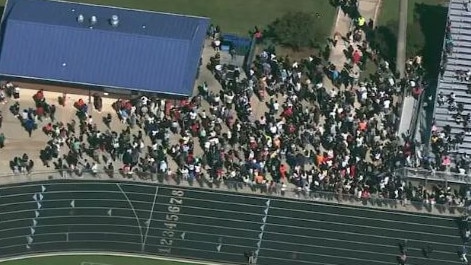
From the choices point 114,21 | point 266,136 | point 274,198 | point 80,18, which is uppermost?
point 114,21

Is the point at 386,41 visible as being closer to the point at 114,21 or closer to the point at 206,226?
the point at 114,21

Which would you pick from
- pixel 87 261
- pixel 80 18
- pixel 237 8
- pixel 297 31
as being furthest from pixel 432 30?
pixel 87 261

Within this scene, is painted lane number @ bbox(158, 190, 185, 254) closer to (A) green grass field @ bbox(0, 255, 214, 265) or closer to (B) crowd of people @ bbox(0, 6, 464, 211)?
(A) green grass field @ bbox(0, 255, 214, 265)

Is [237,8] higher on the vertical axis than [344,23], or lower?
lower

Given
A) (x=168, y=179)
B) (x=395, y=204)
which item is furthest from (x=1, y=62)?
(x=395, y=204)

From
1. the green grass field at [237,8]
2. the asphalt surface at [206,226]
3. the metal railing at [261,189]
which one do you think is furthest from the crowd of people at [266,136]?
the green grass field at [237,8]

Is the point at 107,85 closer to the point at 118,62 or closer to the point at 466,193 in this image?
the point at 118,62
